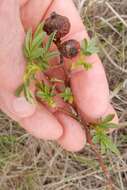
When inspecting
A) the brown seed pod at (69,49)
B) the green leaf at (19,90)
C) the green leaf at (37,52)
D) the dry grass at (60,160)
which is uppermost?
the green leaf at (37,52)

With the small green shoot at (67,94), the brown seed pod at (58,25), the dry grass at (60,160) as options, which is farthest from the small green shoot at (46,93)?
the dry grass at (60,160)

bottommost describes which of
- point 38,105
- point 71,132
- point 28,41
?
point 71,132

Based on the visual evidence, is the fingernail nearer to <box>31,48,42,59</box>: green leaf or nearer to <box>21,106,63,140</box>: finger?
<box>21,106,63,140</box>: finger

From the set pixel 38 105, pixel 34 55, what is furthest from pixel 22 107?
pixel 34 55

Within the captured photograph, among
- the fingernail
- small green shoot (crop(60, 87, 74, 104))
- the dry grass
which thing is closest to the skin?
the fingernail

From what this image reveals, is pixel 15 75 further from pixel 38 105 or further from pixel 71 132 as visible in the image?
pixel 71 132

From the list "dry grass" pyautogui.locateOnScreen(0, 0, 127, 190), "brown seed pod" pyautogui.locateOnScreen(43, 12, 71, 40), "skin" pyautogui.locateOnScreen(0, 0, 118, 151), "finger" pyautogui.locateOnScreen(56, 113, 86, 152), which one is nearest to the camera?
"brown seed pod" pyautogui.locateOnScreen(43, 12, 71, 40)

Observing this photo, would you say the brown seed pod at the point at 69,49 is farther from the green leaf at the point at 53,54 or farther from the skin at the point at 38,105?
the skin at the point at 38,105
